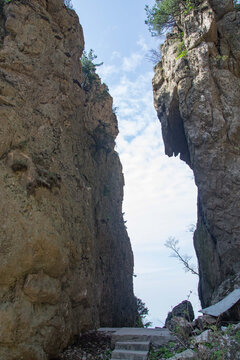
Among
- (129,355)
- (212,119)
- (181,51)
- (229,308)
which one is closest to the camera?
(129,355)

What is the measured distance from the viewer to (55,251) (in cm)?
831

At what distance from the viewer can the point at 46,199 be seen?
9.01m

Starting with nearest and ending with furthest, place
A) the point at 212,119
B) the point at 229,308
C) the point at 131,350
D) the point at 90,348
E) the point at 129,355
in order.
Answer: the point at 129,355 → the point at 131,350 → the point at 90,348 → the point at 229,308 → the point at 212,119

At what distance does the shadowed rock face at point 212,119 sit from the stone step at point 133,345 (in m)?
5.75

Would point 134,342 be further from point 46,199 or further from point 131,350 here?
point 46,199

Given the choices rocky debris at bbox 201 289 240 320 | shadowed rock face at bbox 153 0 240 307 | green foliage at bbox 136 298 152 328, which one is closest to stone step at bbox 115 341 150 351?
rocky debris at bbox 201 289 240 320

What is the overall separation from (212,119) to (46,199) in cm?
1069

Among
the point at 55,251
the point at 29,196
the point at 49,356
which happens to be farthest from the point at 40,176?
the point at 49,356

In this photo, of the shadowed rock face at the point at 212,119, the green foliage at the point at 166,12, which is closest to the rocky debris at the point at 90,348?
the shadowed rock face at the point at 212,119

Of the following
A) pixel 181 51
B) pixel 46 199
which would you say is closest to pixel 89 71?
pixel 181 51

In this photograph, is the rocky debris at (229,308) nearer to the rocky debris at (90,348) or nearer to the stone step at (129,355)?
the stone step at (129,355)

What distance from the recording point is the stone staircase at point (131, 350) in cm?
845

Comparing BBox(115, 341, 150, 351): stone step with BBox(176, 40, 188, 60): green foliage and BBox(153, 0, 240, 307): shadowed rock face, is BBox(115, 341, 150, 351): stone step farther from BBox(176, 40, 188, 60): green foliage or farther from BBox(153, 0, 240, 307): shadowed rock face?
BBox(176, 40, 188, 60): green foliage

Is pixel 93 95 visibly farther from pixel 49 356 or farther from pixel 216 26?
pixel 49 356
